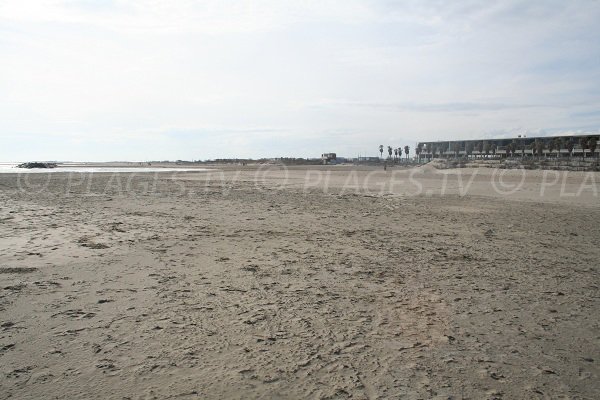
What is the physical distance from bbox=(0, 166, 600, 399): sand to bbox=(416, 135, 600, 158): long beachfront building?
8256 cm

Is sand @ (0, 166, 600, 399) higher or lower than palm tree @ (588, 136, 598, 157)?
lower

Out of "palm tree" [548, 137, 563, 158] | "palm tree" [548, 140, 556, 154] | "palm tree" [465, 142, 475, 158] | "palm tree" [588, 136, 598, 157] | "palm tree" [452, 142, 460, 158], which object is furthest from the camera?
"palm tree" [452, 142, 460, 158]

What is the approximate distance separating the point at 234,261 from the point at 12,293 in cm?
319

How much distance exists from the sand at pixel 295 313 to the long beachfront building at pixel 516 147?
8256cm

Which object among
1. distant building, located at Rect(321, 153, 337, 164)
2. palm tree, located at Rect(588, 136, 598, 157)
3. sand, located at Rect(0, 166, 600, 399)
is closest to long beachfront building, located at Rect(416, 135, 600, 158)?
palm tree, located at Rect(588, 136, 598, 157)

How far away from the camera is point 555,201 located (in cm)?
1722

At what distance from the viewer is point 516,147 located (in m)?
93.1

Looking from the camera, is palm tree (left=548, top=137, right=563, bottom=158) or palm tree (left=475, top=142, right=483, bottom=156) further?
palm tree (left=475, top=142, right=483, bottom=156)

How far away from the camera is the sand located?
3293mm

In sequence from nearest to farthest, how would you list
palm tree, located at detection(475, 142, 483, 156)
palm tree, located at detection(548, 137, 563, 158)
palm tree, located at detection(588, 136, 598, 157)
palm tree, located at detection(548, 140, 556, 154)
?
palm tree, located at detection(588, 136, 598, 157) → palm tree, located at detection(548, 137, 563, 158) → palm tree, located at detection(548, 140, 556, 154) → palm tree, located at detection(475, 142, 483, 156)

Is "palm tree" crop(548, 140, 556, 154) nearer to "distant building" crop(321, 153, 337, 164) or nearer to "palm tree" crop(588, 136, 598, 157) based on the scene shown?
"palm tree" crop(588, 136, 598, 157)

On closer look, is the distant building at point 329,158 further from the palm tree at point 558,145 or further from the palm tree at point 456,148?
→ the palm tree at point 558,145

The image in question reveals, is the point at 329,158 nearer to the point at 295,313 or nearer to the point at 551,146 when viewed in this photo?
the point at 551,146

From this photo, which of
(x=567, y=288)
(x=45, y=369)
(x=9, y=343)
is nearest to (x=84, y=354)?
(x=45, y=369)
